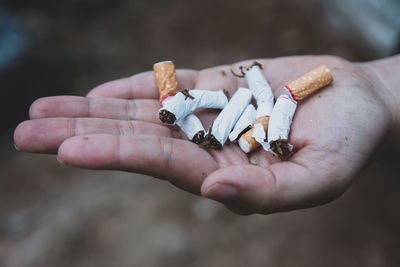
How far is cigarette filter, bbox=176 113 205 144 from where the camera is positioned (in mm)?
2309

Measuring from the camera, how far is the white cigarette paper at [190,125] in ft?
7.67

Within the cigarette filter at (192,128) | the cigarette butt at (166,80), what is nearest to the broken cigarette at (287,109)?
the cigarette filter at (192,128)

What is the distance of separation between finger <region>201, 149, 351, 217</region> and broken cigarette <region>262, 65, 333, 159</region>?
137mm

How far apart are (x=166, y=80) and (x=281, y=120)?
97cm

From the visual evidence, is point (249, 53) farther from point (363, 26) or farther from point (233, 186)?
point (233, 186)

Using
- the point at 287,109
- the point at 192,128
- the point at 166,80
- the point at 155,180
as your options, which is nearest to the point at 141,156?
the point at 192,128

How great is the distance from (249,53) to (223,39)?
22.3 inches

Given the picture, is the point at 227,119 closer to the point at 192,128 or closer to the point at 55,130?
the point at 192,128

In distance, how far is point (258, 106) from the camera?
8.45 ft

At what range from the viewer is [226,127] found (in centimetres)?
238

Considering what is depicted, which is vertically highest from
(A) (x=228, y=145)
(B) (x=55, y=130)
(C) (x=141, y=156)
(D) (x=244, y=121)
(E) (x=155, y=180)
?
(B) (x=55, y=130)

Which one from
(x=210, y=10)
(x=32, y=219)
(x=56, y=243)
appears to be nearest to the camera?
(x=56, y=243)

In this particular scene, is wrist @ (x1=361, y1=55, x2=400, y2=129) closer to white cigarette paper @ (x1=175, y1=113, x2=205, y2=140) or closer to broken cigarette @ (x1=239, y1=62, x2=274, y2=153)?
broken cigarette @ (x1=239, y1=62, x2=274, y2=153)

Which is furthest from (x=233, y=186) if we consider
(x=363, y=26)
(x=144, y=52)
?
(x=363, y=26)
